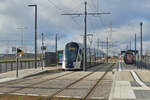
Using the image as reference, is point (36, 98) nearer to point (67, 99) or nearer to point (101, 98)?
point (67, 99)

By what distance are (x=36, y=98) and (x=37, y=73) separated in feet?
45.3

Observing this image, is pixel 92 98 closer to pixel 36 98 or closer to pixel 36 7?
pixel 36 98

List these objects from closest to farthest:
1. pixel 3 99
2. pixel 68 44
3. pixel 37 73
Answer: pixel 3 99 → pixel 37 73 → pixel 68 44

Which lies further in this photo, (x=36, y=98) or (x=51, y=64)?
(x=51, y=64)

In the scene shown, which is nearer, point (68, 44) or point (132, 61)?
point (68, 44)

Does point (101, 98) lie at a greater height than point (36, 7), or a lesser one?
lesser

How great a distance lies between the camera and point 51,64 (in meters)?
38.2

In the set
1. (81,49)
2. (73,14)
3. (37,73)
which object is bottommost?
(37,73)

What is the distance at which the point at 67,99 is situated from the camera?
9.83 metres

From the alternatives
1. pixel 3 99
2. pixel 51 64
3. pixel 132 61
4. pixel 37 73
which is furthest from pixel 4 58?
pixel 3 99

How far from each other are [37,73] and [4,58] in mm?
35158

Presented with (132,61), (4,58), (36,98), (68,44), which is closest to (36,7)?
(68,44)

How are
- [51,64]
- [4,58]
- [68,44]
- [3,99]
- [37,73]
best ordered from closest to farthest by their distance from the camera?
[3,99], [37,73], [68,44], [51,64], [4,58]

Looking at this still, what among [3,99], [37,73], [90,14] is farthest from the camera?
[90,14]
